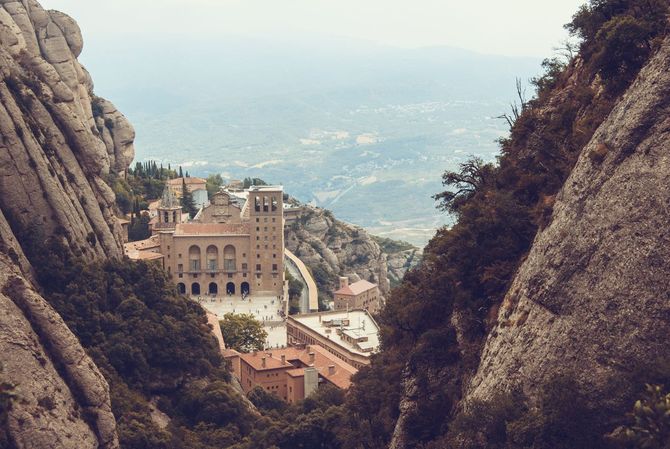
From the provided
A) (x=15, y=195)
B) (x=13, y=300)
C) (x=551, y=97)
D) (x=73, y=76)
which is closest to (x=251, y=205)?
(x=73, y=76)

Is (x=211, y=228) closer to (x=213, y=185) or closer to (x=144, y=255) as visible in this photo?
(x=144, y=255)

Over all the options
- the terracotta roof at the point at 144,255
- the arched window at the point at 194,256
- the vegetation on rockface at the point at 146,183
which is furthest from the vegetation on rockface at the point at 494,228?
the vegetation on rockface at the point at 146,183

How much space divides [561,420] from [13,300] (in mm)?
27556

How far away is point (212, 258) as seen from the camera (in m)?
104

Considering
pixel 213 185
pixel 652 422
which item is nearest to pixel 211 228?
pixel 213 185

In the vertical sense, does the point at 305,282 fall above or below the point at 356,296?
below

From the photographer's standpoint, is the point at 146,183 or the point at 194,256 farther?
the point at 146,183

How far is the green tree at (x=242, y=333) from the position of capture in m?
87.8

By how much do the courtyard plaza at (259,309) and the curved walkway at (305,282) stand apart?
262 inches

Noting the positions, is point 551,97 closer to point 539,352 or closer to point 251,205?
point 539,352

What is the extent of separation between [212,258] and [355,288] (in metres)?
16.0

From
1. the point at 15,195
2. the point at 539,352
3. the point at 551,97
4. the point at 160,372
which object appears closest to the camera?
the point at 539,352

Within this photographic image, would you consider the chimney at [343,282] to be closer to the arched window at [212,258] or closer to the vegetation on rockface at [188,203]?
the vegetation on rockface at [188,203]

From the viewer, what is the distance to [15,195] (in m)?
62.0
